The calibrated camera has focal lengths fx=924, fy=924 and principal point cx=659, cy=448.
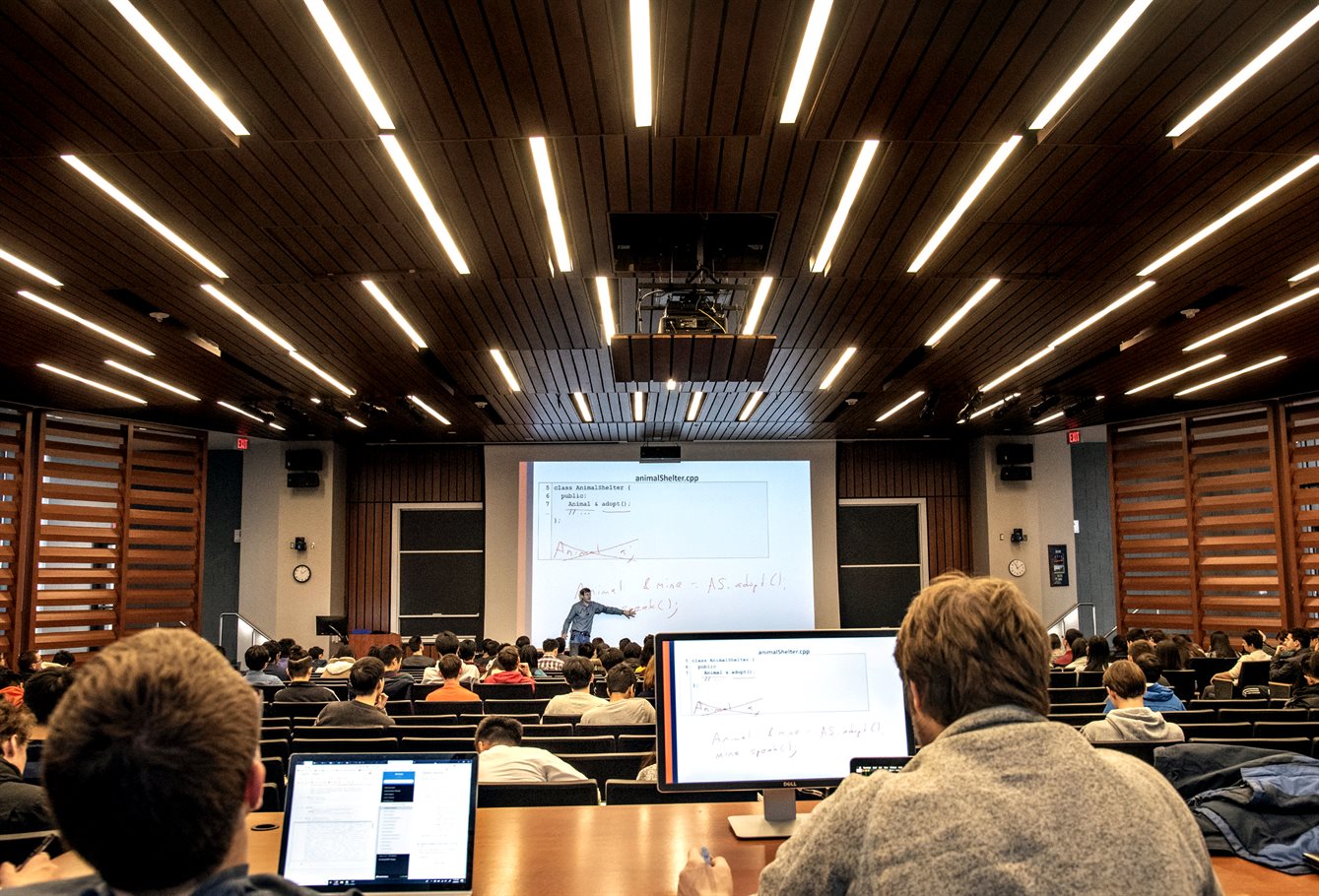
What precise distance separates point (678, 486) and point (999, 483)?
16.6ft

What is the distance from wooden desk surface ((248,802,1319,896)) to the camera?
1.80 m

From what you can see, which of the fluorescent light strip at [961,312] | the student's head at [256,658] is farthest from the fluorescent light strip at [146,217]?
the fluorescent light strip at [961,312]

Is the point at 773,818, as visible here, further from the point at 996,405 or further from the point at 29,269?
the point at 996,405

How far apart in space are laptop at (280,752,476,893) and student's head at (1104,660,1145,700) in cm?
387

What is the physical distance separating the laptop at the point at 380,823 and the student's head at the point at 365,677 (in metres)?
3.54

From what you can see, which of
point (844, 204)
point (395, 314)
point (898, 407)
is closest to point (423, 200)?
point (844, 204)

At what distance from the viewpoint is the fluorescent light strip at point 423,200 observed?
4.60 metres

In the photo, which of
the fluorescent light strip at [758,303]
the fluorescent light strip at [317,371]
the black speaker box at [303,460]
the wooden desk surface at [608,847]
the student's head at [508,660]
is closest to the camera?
the wooden desk surface at [608,847]

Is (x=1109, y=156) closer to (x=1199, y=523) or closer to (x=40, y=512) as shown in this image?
(x=1199, y=523)

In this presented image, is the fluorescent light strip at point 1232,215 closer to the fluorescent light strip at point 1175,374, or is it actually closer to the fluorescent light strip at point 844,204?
the fluorescent light strip at point 844,204

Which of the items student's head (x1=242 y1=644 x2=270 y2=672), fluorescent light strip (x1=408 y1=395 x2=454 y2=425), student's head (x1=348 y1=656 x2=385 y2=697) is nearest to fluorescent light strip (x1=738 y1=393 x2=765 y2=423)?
fluorescent light strip (x1=408 y1=395 x2=454 y2=425)

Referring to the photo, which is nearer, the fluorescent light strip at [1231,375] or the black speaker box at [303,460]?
the fluorescent light strip at [1231,375]

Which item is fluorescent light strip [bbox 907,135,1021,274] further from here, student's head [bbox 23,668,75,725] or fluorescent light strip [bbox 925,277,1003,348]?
student's head [bbox 23,668,75,725]

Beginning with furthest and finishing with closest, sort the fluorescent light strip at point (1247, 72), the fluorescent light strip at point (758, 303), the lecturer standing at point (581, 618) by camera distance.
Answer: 1. the lecturer standing at point (581, 618)
2. the fluorescent light strip at point (758, 303)
3. the fluorescent light strip at point (1247, 72)
